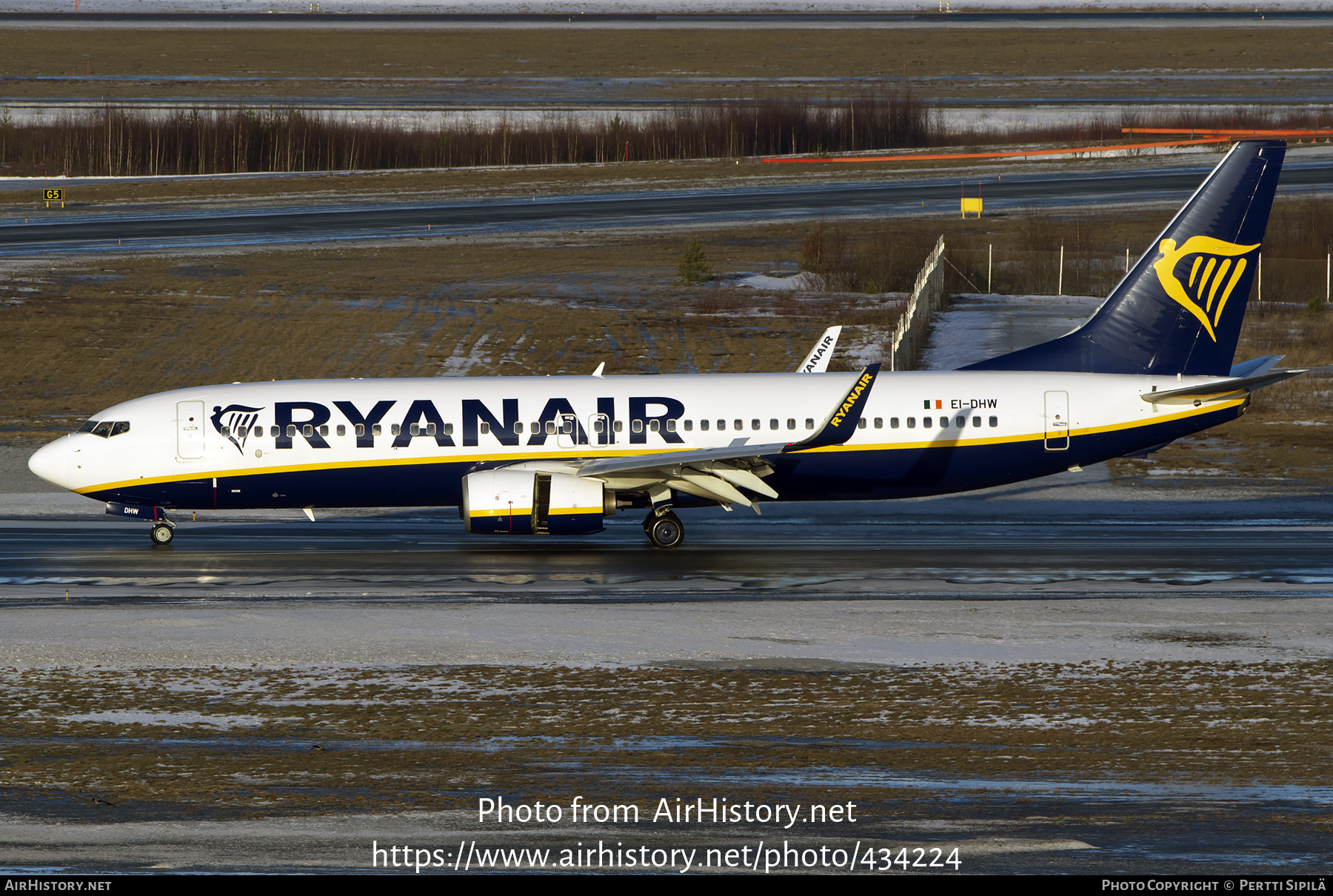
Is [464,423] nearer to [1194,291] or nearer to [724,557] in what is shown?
[724,557]

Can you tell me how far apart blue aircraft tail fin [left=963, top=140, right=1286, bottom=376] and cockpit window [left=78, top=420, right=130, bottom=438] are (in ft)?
64.6

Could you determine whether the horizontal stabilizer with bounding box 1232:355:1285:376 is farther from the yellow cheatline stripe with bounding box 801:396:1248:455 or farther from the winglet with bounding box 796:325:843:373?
the winglet with bounding box 796:325:843:373

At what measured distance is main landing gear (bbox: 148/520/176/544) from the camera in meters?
33.6

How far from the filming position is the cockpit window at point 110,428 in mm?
33219

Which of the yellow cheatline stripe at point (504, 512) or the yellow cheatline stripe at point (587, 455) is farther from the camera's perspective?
the yellow cheatline stripe at point (587, 455)

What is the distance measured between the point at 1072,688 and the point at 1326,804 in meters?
5.21

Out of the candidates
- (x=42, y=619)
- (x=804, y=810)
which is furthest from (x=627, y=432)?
(x=804, y=810)

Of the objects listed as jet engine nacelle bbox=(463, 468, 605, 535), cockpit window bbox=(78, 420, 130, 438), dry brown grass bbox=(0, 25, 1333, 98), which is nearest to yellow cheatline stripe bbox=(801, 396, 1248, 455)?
jet engine nacelle bbox=(463, 468, 605, 535)

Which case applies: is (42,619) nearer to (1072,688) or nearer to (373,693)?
(373,693)

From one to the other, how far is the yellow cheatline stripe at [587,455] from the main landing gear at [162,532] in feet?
3.96

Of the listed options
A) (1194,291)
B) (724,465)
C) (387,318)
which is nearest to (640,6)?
(387,318)

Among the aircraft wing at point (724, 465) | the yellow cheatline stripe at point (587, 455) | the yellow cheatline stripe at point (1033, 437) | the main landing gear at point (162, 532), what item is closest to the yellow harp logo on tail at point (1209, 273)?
the yellow cheatline stripe at point (1033, 437)

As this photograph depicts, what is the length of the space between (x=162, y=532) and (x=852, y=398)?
52.4 ft

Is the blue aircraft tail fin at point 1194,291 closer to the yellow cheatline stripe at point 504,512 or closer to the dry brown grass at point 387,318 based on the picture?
the yellow cheatline stripe at point 504,512
